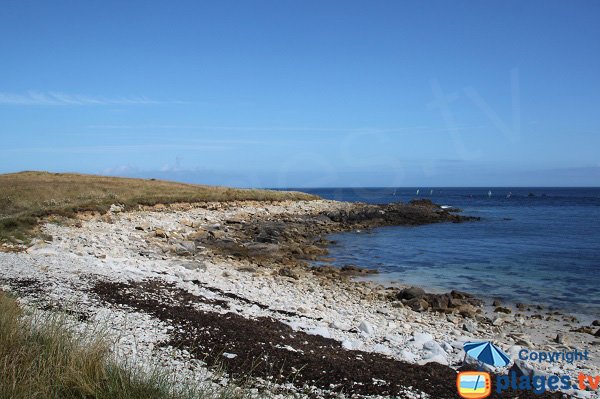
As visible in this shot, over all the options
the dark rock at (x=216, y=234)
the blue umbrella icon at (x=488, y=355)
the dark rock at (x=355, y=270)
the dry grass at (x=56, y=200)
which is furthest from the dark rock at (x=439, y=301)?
the dry grass at (x=56, y=200)

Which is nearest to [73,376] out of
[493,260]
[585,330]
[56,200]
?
[585,330]

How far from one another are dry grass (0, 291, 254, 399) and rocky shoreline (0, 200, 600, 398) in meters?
0.44

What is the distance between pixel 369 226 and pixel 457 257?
56.6 feet

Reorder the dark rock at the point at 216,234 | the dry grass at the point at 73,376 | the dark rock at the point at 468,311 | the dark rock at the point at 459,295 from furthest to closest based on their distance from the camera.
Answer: the dark rock at the point at 216,234, the dark rock at the point at 459,295, the dark rock at the point at 468,311, the dry grass at the point at 73,376

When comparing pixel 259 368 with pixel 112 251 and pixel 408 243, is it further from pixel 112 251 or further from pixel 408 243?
pixel 408 243

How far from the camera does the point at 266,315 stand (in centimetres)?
1048

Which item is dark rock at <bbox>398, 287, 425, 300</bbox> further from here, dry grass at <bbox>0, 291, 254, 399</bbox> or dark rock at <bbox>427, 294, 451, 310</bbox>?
dry grass at <bbox>0, 291, 254, 399</bbox>

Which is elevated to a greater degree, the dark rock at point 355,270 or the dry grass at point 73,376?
the dry grass at point 73,376

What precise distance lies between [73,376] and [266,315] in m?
6.05

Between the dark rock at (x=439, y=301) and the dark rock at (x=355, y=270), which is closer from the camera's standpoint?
the dark rock at (x=439, y=301)

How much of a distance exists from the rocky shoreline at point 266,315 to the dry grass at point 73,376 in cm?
44

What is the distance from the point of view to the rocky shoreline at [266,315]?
6.50 metres

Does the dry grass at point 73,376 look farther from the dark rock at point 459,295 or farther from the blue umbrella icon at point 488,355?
the dark rock at point 459,295

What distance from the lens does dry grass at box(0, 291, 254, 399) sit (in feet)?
14.8
